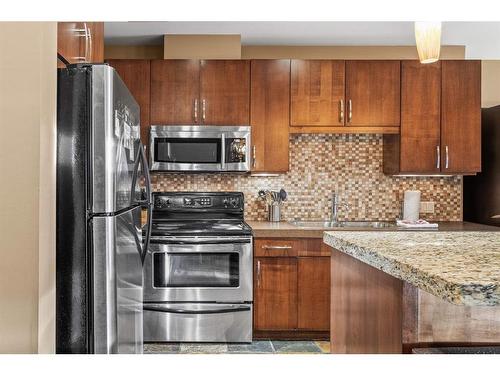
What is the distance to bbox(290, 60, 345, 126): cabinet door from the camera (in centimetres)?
381

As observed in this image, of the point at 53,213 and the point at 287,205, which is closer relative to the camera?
the point at 53,213

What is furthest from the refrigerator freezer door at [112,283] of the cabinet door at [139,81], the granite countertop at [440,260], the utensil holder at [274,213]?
the utensil holder at [274,213]

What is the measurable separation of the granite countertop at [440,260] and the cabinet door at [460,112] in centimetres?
220

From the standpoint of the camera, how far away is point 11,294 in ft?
4.12

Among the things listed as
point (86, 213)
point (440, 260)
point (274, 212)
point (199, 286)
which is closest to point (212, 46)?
point (274, 212)

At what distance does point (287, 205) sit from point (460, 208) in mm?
1423

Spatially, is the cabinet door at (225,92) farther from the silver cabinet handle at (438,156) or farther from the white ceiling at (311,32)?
the silver cabinet handle at (438,156)

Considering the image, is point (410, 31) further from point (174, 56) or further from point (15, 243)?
point (15, 243)

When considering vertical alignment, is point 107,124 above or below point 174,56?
below

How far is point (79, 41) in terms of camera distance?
2.15m

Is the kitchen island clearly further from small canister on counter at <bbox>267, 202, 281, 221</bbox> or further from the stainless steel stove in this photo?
small canister on counter at <bbox>267, 202, 281, 221</bbox>

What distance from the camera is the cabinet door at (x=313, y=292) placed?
11.5ft
